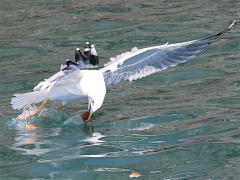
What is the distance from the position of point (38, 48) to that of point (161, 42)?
57.7 inches

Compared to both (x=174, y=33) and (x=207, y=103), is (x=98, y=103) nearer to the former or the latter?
(x=207, y=103)

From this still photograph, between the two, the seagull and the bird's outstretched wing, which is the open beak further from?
the bird's outstretched wing

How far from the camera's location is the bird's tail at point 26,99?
6.99 meters

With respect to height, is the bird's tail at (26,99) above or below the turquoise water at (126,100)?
above

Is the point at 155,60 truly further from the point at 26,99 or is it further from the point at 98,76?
the point at 26,99

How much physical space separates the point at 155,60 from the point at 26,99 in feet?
4.50

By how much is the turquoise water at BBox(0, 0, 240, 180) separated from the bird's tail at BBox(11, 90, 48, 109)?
0.78ft

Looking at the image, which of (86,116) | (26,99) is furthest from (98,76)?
(26,99)

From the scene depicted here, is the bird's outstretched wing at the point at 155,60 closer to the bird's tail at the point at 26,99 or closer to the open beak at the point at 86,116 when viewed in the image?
the open beak at the point at 86,116

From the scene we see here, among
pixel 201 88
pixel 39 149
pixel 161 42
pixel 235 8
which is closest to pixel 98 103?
pixel 39 149

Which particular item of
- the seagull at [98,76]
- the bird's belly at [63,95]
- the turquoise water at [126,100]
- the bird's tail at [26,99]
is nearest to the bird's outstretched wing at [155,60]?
the seagull at [98,76]

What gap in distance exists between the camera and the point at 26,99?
278 inches

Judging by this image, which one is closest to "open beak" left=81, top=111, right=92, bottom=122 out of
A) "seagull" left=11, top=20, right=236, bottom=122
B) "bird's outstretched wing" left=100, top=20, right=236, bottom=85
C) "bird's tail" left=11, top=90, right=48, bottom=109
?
"seagull" left=11, top=20, right=236, bottom=122

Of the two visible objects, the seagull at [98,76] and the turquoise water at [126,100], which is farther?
the seagull at [98,76]
